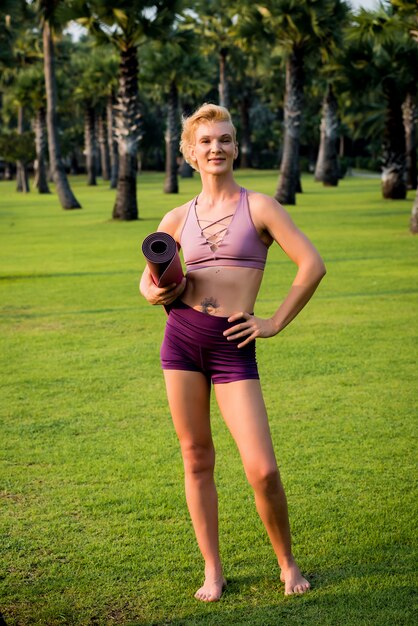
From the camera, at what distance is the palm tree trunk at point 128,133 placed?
28.5m

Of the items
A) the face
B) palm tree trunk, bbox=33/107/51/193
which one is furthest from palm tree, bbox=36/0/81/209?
the face

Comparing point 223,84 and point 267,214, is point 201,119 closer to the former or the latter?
point 267,214

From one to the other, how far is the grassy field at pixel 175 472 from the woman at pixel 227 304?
56 cm

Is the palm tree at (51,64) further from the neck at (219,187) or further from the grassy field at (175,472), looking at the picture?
the neck at (219,187)

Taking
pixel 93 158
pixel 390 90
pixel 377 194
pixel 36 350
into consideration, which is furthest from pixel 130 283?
pixel 93 158

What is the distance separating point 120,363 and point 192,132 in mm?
5587

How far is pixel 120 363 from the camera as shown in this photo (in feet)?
30.9

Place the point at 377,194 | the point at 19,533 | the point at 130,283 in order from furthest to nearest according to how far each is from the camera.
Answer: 1. the point at 377,194
2. the point at 130,283
3. the point at 19,533

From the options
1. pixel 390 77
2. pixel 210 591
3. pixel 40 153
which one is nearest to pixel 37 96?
pixel 40 153

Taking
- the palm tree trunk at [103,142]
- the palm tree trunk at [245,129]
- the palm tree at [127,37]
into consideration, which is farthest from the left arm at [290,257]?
the palm tree trunk at [245,129]

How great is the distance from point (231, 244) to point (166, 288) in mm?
340

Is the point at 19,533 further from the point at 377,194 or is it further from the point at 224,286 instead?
the point at 377,194

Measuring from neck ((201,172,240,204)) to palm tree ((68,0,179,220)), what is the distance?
24540mm

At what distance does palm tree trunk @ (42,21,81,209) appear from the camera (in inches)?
1331
